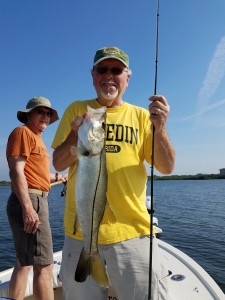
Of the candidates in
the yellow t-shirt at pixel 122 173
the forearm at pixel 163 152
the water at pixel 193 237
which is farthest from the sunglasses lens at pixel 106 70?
the water at pixel 193 237

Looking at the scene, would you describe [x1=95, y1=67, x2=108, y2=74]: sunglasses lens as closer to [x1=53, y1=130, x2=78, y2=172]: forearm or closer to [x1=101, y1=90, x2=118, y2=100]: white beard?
[x1=101, y1=90, x2=118, y2=100]: white beard

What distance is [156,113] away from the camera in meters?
2.78

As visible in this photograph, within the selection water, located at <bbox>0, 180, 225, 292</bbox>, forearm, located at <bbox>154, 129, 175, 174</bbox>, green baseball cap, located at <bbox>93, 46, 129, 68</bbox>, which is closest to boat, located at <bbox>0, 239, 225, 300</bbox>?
forearm, located at <bbox>154, 129, 175, 174</bbox>

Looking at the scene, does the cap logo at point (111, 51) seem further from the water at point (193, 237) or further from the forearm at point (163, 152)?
the water at point (193, 237)

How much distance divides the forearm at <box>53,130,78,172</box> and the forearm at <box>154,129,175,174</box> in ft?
2.87

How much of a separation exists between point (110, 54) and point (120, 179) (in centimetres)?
133

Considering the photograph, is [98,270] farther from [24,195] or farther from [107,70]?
[107,70]

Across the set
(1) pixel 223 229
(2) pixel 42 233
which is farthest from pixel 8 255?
(1) pixel 223 229

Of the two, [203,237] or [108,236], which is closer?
[108,236]

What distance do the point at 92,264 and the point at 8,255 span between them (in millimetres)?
13045

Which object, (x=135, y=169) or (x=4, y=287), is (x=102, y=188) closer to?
(x=135, y=169)

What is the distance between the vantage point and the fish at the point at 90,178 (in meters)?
2.37

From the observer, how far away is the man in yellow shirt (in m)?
2.94

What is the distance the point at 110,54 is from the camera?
3133 millimetres
